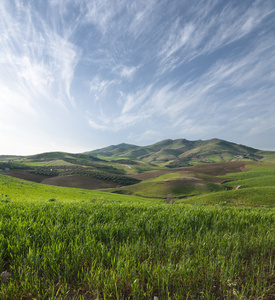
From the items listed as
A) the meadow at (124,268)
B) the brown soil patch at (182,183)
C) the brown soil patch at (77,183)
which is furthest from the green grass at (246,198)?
the brown soil patch at (77,183)

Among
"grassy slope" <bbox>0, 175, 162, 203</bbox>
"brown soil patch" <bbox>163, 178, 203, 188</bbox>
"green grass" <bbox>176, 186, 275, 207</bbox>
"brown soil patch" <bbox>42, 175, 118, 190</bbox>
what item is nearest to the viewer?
"grassy slope" <bbox>0, 175, 162, 203</bbox>

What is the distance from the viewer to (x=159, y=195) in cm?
6134

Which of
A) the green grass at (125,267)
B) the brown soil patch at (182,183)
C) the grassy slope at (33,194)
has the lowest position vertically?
the brown soil patch at (182,183)

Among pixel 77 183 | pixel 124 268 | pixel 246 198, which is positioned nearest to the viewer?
pixel 124 268

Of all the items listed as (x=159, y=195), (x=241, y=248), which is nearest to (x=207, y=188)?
(x=159, y=195)

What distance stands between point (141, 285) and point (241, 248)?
284 centimetres

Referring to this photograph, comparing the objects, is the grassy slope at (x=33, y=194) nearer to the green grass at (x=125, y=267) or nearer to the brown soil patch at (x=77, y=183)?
the green grass at (x=125, y=267)

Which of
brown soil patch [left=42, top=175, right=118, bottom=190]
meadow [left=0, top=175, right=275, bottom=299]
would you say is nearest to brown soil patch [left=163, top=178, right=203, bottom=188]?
brown soil patch [left=42, top=175, right=118, bottom=190]

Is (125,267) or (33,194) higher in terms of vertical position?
(125,267)

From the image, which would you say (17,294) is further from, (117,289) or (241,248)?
(241,248)

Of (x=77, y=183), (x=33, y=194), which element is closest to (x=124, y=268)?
(x=33, y=194)

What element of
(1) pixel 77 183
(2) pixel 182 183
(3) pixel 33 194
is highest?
(3) pixel 33 194

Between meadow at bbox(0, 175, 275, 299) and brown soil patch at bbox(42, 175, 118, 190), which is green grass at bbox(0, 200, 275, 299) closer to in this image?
meadow at bbox(0, 175, 275, 299)

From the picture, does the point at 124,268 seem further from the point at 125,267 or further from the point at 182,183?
the point at 182,183
